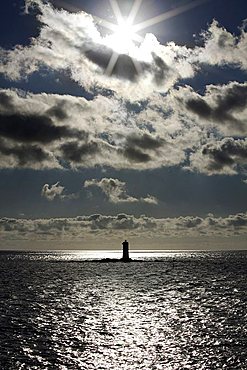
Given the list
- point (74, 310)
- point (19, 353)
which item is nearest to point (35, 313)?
point (74, 310)

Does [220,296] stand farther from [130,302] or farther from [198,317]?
[198,317]

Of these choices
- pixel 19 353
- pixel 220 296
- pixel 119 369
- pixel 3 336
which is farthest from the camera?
pixel 220 296

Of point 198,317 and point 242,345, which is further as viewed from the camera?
point 198,317

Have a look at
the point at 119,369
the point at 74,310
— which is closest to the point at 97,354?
the point at 119,369

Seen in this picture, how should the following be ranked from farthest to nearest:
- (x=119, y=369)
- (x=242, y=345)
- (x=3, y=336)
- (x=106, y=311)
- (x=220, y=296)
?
(x=220, y=296) < (x=106, y=311) < (x=3, y=336) < (x=242, y=345) < (x=119, y=369)

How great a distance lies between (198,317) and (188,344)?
46.2 feet

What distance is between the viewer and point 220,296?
70.6 m

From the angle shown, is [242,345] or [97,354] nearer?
[97,354]

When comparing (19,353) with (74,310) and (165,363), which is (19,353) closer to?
(165,363)

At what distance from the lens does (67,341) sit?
1415 inches

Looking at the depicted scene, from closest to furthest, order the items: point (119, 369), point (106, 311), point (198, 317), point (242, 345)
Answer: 1. point (119, 369)
2. point (242, 345)
3. point (198, 317)
4. point (106, 311)

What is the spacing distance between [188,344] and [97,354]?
6.94 meters

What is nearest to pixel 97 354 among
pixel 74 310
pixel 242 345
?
pixel 242 345

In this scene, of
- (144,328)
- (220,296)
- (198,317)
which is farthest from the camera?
(220,296)
